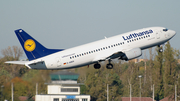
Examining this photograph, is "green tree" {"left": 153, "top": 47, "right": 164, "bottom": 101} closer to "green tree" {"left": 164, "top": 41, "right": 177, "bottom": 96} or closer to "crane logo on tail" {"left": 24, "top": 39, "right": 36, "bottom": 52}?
"green tree" {"left": 164, "top": 41, "right": 177, "bottom": 96}

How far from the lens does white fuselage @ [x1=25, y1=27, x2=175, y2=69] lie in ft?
164

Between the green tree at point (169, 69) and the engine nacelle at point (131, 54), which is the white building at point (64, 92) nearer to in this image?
the engine nacelle at point (131, 54)

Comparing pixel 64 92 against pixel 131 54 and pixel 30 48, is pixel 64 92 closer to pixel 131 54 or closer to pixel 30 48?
pixel 30 48

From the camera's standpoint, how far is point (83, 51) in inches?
1991

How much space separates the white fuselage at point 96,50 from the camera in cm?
4994

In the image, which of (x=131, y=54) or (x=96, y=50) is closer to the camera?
(x=96, y=50)

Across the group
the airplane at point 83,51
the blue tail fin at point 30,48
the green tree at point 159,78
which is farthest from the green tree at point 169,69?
the blue tail fin at point 30,48

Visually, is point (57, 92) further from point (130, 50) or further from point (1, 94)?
point (130, 50)

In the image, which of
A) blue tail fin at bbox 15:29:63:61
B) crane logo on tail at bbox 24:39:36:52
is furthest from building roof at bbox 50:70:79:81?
crane logo on tail at bbox 24:39:36:52

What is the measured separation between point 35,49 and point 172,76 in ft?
200

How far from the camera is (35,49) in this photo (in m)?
50.8

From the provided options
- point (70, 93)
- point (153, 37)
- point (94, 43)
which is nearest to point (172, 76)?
point (70, 93)

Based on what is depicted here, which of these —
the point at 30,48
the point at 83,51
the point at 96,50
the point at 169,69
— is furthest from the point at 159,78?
the point at 30,48

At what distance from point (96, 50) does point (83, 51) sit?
200cm
